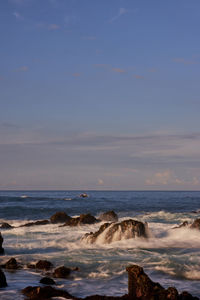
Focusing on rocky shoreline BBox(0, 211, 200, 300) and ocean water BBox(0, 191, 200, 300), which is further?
ocean water BBox(0, 191, 200, 300)

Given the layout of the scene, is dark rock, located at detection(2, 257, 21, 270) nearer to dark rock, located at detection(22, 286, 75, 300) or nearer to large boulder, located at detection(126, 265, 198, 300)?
dark rock, located at detection(22, 286, 75, 300)

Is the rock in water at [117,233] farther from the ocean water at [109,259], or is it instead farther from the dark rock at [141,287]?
the dark rock at [141,287]

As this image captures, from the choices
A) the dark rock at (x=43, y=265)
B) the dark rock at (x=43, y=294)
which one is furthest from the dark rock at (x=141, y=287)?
the dark rock at (x=43, y=265)

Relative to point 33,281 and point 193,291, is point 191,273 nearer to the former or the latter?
point 193,291

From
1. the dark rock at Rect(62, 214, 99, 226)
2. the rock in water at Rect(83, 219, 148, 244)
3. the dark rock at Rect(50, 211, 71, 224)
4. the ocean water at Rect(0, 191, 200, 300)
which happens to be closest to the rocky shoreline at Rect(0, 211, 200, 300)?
the rock in water at Rect(83, 219, 148, 244)

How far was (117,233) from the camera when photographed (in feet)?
79.1

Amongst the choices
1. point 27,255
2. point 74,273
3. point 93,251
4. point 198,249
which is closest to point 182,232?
point 198,249

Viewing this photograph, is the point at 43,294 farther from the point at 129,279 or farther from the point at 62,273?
the point at 62,273

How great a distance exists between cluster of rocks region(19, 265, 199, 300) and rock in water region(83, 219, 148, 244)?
1246 cm

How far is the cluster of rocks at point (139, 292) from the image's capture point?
386 inches

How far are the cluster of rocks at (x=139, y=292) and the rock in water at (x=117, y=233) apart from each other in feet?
40.9

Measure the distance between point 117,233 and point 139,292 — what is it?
14.0 metres

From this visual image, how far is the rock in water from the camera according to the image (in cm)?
2353

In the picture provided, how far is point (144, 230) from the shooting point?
24734 millimetres
